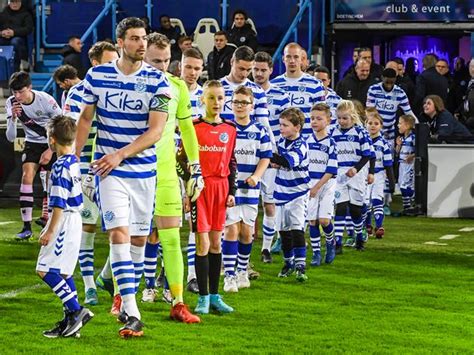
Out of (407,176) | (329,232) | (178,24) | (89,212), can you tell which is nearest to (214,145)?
(89,212)

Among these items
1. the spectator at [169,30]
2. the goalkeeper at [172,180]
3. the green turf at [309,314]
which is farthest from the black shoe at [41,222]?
the goalkeeper at [172,180]

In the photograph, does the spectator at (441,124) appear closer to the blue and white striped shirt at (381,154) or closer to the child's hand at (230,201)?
the blue and white striped shirt at (381,154)

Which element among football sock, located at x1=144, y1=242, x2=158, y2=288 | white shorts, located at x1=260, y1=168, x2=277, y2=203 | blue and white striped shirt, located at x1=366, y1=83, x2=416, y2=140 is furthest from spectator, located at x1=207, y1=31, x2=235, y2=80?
football sock, located at x1=144, y1=242, x2=158, y2=288

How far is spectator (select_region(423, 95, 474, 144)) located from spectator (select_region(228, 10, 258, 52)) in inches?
128

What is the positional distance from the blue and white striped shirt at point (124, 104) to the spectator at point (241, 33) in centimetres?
1229

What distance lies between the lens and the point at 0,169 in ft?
61.7

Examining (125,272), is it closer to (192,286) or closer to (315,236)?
(192,286)

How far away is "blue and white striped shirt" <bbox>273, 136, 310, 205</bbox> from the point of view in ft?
37.6

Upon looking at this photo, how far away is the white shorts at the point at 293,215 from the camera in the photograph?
37.5 ft

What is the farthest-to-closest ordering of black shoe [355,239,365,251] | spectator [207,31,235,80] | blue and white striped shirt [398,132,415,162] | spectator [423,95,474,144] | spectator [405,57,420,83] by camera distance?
spectator [405,57,420,83]
spectator [207,31,235,80]
blue and white striped shirt [398,132,415,162]
spectator [423,95,474,144]
black shoe [355,239,365,251]

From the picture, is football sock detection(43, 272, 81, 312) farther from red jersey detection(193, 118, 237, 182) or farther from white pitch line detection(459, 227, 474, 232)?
white pitch line detection(459, 227, 474, 232)

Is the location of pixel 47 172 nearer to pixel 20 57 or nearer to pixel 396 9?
pixel 20 57

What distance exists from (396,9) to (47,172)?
1001cm

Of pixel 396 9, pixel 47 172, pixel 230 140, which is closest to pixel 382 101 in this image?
pixel 396 9
